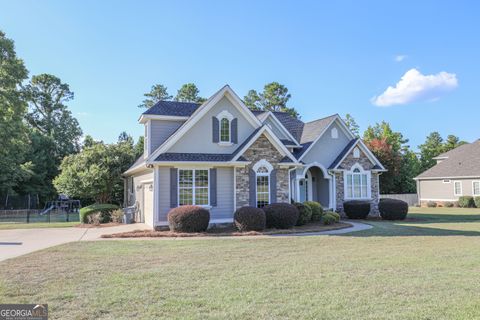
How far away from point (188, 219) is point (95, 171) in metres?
11.2

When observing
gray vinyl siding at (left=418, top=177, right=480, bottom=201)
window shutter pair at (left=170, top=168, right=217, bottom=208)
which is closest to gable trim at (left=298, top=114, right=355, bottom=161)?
window shutter pair at (left=170, top=168, right=217, bottom=208)

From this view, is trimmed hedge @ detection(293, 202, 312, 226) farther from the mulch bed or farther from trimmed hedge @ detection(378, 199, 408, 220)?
trimmed hedge @ detection(378, 199, 408, 220)

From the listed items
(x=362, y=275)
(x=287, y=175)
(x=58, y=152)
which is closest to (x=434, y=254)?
(x=362, y=275)

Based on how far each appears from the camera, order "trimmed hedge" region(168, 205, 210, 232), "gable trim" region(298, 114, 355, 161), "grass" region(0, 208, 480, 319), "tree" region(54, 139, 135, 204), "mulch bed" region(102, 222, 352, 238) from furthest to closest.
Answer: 1. "gable trim" region(298, 114, 355, 161)
2. "tree" region(54, 139, 135, 204)
3. "trimmed hedge" region(168, 205, 210, 232)
4. "mulch bed" region(102, 222, 352, 238)
5. "grass" region(0, 208, 480, 319)

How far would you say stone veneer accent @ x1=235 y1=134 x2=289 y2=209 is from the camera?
59.9 ft

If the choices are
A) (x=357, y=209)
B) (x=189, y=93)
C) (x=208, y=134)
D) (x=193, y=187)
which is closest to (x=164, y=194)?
(x=193, y=187)

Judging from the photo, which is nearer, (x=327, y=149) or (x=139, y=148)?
(x=327, y=149)

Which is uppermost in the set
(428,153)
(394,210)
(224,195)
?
(428,153)

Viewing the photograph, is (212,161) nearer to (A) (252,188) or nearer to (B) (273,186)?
(A) (252,188)

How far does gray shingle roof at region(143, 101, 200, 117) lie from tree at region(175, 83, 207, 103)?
3114cm

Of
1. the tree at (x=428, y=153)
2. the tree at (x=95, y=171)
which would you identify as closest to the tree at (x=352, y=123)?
the tree at (x=428, y=153)

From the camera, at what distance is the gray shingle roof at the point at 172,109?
19.5 meters

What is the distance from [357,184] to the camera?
1009 inches

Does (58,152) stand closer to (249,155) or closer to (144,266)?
(249,155)
